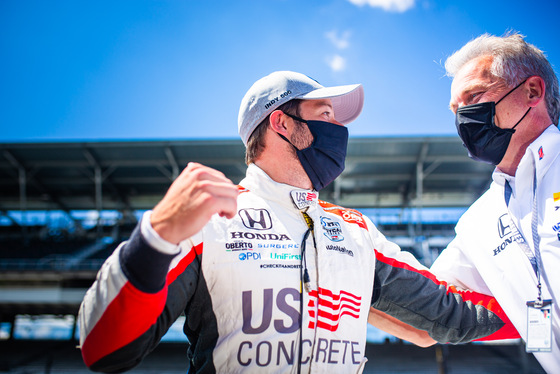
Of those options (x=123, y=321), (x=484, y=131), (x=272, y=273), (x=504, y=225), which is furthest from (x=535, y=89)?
(x=123, y=321)

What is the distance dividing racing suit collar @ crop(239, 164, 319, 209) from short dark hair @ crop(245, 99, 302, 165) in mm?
184

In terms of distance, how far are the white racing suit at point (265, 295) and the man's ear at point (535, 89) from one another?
1.06m

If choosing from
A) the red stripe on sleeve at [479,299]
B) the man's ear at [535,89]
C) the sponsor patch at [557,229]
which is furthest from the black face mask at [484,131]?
the red stripe on sleeve at [479,299]

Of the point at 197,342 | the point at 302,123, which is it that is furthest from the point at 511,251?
the point at 197,342

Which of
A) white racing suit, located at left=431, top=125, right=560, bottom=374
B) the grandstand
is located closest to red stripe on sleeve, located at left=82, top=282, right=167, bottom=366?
white racing suit, located at left=431, top=125, right=560, bottom=374

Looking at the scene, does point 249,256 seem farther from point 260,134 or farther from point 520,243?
point 520,243

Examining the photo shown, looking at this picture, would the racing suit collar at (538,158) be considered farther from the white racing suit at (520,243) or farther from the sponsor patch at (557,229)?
the sponsor patch at (557,229)

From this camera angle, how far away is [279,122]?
2.10 m

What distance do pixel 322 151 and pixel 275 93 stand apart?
1.30 ft

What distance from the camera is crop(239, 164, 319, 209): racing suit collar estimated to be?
1.91m

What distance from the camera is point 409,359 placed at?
45.1 ft

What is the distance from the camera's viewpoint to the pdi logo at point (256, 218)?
5.78 feet

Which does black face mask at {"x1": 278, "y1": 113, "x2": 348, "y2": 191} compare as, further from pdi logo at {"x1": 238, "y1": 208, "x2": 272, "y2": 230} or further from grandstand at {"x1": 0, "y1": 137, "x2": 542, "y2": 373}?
grandstand at {"x1": 0, "y1": 137, "x2": 542, "y2": 373}

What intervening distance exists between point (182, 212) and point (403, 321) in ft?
5.05
